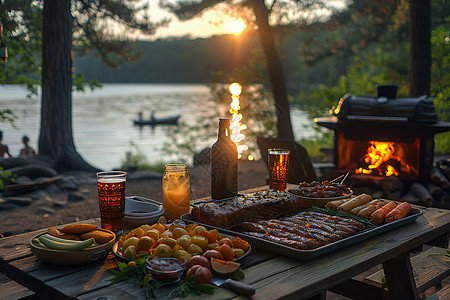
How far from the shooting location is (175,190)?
7.70 ft

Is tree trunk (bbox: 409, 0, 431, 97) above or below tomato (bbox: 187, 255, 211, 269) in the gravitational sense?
above

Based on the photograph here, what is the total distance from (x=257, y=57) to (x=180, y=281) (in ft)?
37.1

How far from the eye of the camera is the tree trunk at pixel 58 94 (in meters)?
8.83

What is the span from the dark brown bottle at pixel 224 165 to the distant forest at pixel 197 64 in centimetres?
1434

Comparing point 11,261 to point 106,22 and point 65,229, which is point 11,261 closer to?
point 65,229

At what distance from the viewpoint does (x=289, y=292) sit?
148cm

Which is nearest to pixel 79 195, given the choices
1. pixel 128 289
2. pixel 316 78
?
pixel 128 289

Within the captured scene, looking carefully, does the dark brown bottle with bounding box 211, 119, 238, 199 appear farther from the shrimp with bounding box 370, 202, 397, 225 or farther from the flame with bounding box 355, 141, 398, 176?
the flame with bounding box 355, 141, 398, 176

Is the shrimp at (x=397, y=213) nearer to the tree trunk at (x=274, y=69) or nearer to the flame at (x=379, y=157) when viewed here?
the flame at (x=379, y=157)

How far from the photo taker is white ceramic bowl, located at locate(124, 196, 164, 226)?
223 cm

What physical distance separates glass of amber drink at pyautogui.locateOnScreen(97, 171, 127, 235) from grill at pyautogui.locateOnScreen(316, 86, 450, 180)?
455 cm

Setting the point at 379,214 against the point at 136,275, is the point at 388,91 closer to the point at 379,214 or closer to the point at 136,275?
the point at 379,214

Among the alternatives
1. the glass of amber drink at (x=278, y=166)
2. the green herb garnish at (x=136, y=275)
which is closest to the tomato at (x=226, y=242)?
the green herb garnish at (x=136, y=275)

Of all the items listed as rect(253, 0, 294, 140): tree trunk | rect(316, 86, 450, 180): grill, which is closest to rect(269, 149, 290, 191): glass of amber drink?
rect(316, 86, 450, 180): grill
